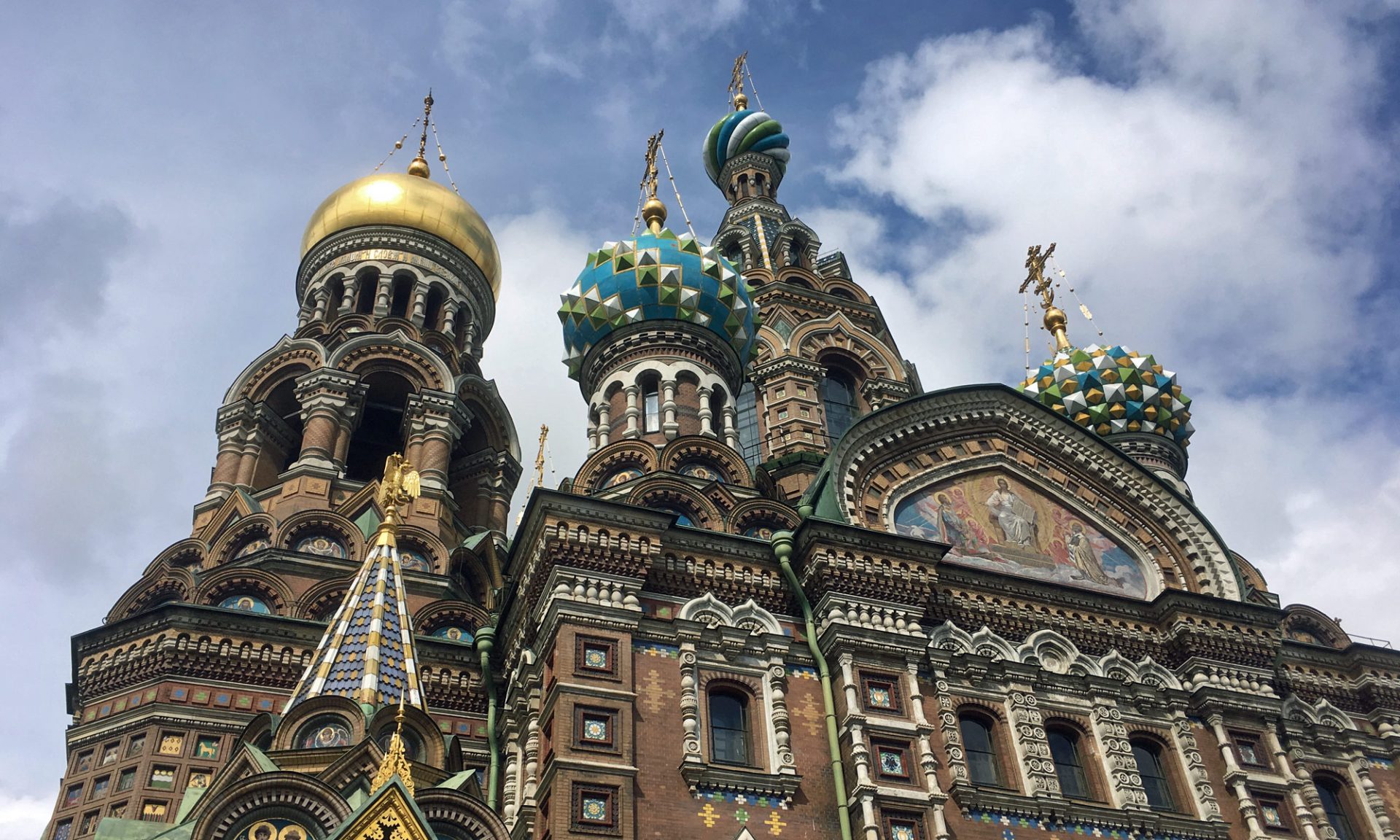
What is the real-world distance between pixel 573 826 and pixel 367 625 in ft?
6.81

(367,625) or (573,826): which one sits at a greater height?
(367,625)

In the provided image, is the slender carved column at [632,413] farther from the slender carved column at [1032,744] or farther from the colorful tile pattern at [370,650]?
the slender carved column at [1032,744]

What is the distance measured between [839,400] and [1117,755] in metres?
8.01

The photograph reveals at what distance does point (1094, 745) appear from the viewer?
422 inches

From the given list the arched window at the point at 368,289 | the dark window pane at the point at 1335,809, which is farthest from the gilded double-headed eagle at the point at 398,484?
the dark window pane at the point at 1335,809

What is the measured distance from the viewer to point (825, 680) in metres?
10.2

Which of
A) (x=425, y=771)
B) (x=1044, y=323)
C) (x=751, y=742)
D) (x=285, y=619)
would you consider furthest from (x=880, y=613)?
(x=1044, y=323)

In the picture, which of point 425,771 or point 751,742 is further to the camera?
A: point 751,742

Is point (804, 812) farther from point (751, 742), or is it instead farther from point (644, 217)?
point (644, 217)

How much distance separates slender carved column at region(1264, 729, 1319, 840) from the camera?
1081 centimetres

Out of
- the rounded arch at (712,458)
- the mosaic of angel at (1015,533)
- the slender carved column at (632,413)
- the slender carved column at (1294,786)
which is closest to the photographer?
the slender carved column at (1294,786)

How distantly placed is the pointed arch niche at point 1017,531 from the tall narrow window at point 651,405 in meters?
2.98

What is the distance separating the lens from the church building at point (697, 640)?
9.12 metres

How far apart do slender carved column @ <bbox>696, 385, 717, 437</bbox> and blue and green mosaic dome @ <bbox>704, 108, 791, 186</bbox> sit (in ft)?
31.4
